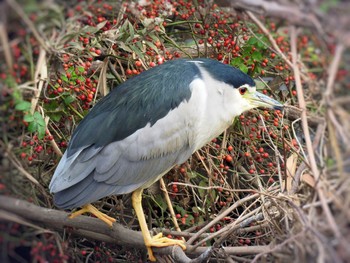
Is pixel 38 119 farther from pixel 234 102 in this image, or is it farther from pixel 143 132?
pixel 234 102

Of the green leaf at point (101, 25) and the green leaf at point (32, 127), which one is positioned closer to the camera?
the green leaf at point (32, 127)

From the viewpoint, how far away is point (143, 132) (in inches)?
103

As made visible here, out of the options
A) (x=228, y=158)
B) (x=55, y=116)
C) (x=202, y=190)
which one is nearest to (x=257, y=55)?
(x=228, y=158)

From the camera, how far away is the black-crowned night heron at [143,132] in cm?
260

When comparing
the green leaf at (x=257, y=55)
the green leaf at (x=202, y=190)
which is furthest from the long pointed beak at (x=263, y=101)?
the green leaf at (x=202, y=190)

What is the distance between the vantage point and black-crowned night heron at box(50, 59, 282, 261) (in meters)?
2.60

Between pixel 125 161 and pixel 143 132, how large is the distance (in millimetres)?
141

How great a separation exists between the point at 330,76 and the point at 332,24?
13 cm

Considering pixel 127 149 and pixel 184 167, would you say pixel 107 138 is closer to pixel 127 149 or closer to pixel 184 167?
pixel 127 149

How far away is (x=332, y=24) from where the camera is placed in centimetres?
163

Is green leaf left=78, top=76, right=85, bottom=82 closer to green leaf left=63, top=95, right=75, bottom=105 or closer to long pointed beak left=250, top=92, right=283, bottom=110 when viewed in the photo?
green leaf left=63, top=95, right=75, bottom=105

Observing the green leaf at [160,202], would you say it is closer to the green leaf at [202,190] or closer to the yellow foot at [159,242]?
the green leaf at [202,190]

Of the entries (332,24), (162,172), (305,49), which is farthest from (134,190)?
(332,24)

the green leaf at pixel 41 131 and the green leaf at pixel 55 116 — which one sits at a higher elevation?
the green leaf at pixel 41 131
